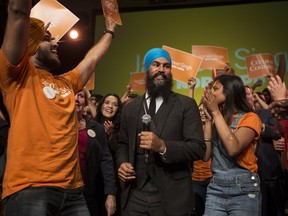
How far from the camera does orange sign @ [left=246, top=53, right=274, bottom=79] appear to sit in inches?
235

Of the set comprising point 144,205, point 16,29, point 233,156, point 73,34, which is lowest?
point 144,205

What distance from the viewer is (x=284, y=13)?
25.0ft

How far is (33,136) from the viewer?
209 centimetres

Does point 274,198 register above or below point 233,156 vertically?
below

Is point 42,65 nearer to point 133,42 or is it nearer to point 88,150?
point 88,150

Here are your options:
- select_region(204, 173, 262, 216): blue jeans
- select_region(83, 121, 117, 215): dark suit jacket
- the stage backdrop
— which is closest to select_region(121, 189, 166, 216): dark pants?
select_region(204, 173, 262, 216): blue jeans

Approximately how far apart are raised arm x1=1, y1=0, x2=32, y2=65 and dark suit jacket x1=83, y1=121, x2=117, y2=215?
1774 mm

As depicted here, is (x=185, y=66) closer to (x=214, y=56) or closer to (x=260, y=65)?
(x=214, y=56)

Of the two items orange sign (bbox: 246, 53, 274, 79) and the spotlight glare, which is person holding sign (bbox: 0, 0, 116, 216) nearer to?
orange sign (bbox: 246, 53, 274, 79)

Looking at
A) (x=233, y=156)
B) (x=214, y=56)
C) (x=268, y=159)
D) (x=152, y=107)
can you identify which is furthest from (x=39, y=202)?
(x=214, y=56)

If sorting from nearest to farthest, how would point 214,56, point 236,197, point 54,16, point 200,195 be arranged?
point 236,197
point 54,16
point 200,195
point 214,56

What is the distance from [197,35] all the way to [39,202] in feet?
21.5

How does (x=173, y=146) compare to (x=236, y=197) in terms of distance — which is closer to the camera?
(x=173, y=146)

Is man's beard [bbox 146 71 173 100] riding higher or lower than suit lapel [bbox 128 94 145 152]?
higher
